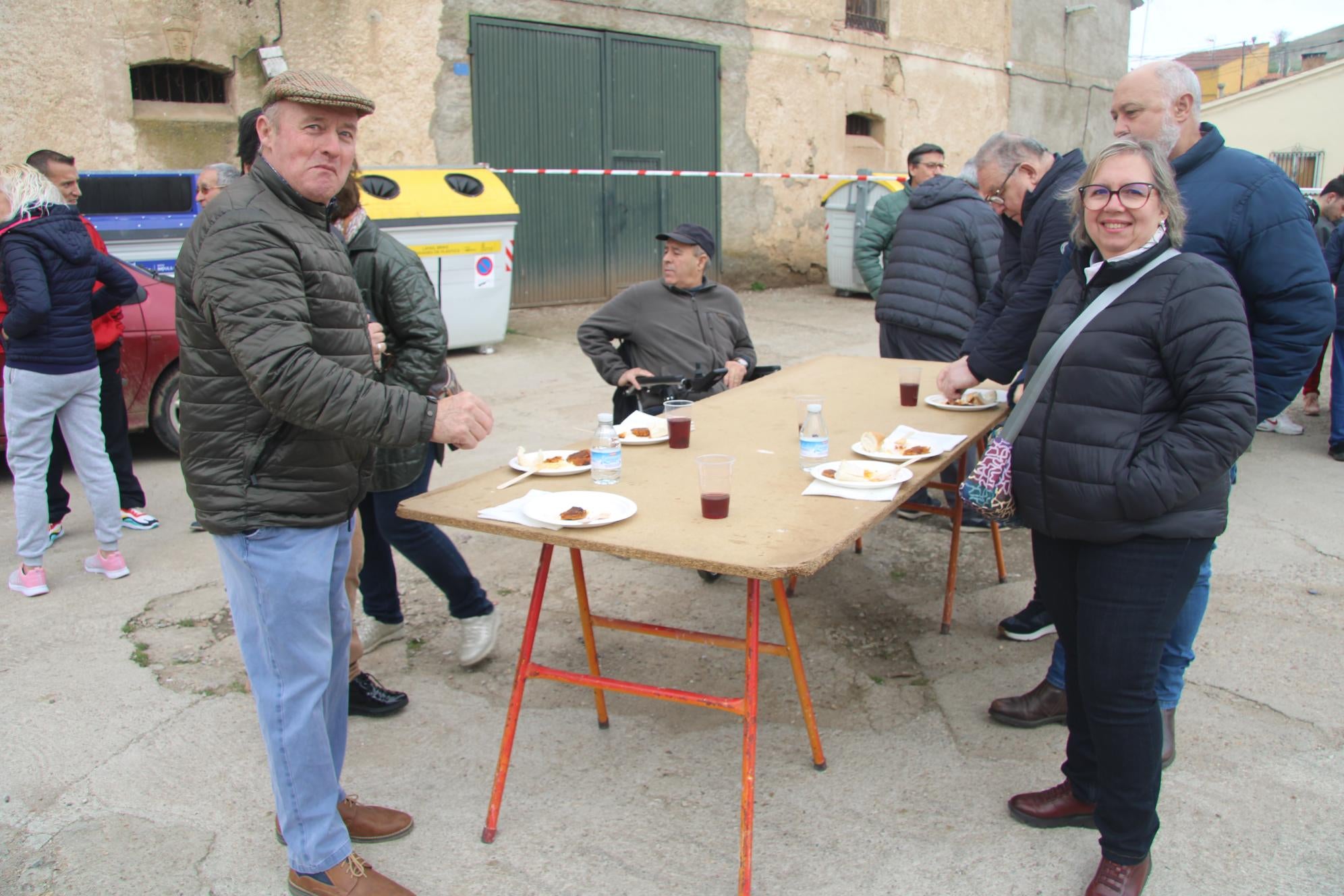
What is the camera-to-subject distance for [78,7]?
9.18 m

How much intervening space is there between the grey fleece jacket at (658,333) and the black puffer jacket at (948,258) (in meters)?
1.08

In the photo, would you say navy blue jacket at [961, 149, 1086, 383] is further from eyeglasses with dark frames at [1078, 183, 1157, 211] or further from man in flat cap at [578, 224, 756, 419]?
man in flat cap at [578, 224, 756, 419]

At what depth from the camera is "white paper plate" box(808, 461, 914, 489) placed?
2949 millimetres

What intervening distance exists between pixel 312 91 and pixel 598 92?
441 inches

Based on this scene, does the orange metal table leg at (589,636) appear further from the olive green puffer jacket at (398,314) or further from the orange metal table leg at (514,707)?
the olive green puffer jacket at (398,314)

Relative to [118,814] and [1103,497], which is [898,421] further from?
[118,814]

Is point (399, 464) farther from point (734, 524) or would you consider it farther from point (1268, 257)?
point (1268, 257)

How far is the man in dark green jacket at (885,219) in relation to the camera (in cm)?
634

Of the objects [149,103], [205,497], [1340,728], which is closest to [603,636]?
[205,497]

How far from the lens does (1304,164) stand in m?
24.4

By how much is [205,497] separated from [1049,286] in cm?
285

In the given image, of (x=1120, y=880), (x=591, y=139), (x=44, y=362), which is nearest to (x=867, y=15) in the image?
(x=591, y=139)

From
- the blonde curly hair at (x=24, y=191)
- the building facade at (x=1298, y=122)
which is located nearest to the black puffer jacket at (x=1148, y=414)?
the blonde curly hair at (x=24, y=191)

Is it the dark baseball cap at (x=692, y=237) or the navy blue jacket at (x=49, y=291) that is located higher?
the dark baseball cap at (x=692, y=237)
